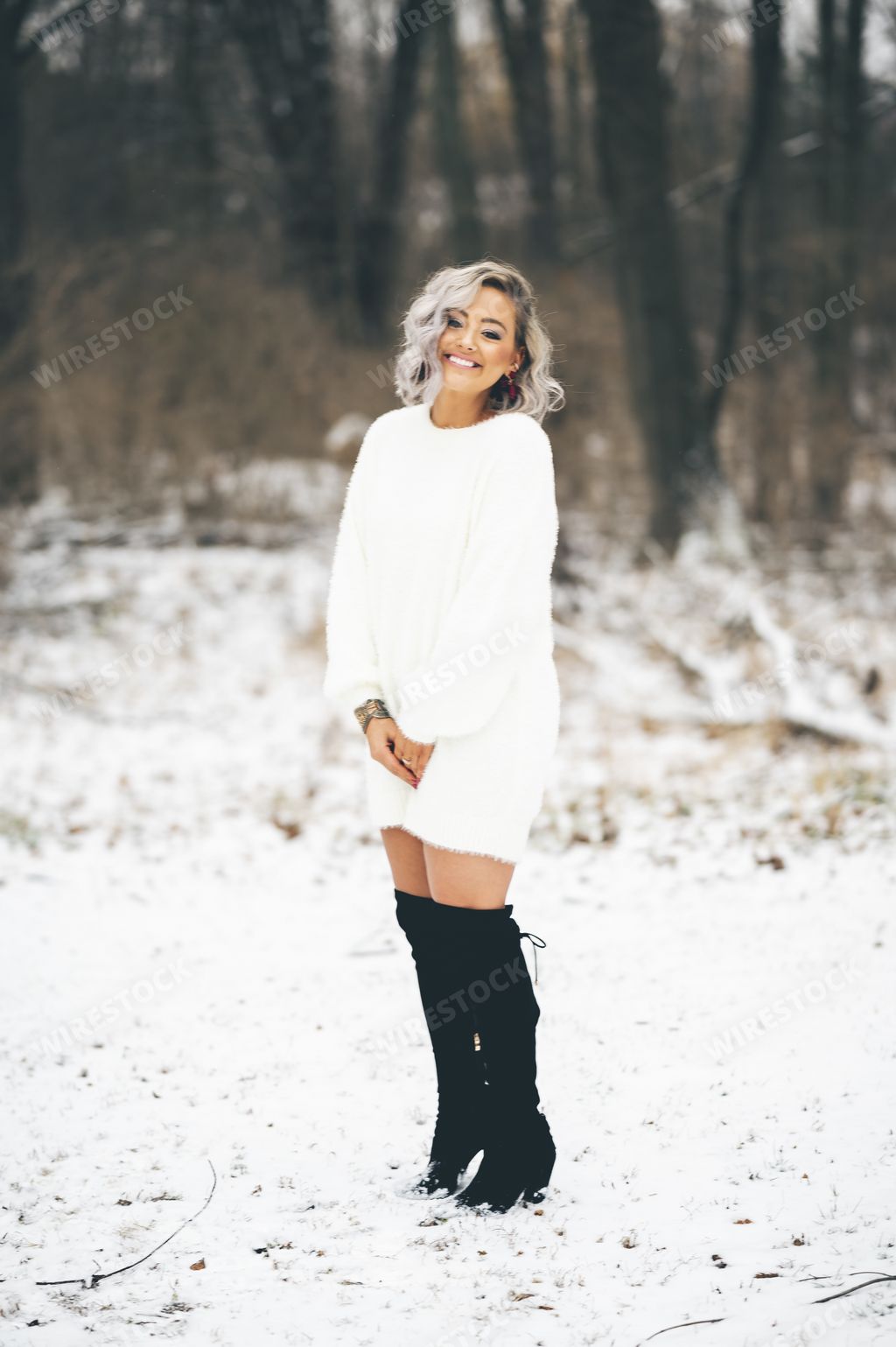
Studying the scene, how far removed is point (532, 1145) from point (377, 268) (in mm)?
13836

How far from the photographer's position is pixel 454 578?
2744 mm

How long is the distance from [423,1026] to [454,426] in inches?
83.3

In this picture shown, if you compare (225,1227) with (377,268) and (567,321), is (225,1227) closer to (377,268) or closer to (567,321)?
(567,321)

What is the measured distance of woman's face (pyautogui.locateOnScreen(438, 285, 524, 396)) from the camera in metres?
2.77

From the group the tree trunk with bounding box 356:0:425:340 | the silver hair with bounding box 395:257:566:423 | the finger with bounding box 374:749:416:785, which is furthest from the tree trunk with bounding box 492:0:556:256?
the finger with bounding box 374:749:416:785

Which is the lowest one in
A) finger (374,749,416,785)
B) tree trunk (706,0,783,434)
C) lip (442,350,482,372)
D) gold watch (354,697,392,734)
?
finger (374,749,416,785)

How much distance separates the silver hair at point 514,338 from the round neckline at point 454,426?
0.08 ft

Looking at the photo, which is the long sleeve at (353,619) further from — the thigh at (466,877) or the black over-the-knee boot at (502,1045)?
the black over-the-knee boot at (502,1045)

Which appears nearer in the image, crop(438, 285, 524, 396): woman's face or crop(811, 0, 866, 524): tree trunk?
crop(438, 285, 524, 396): woman's face

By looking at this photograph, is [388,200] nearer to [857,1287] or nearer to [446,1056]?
[446,1056]

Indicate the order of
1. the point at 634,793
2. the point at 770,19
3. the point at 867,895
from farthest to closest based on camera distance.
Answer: the point at 770,19
the point at 634,793
the point at 867,895

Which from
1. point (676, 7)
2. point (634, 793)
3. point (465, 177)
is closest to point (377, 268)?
A: point (465, 177)

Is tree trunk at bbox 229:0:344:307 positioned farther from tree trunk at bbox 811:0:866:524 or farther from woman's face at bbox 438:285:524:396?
woman's face at bbox 438:285:524:396

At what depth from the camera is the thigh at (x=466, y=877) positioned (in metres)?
2.72
